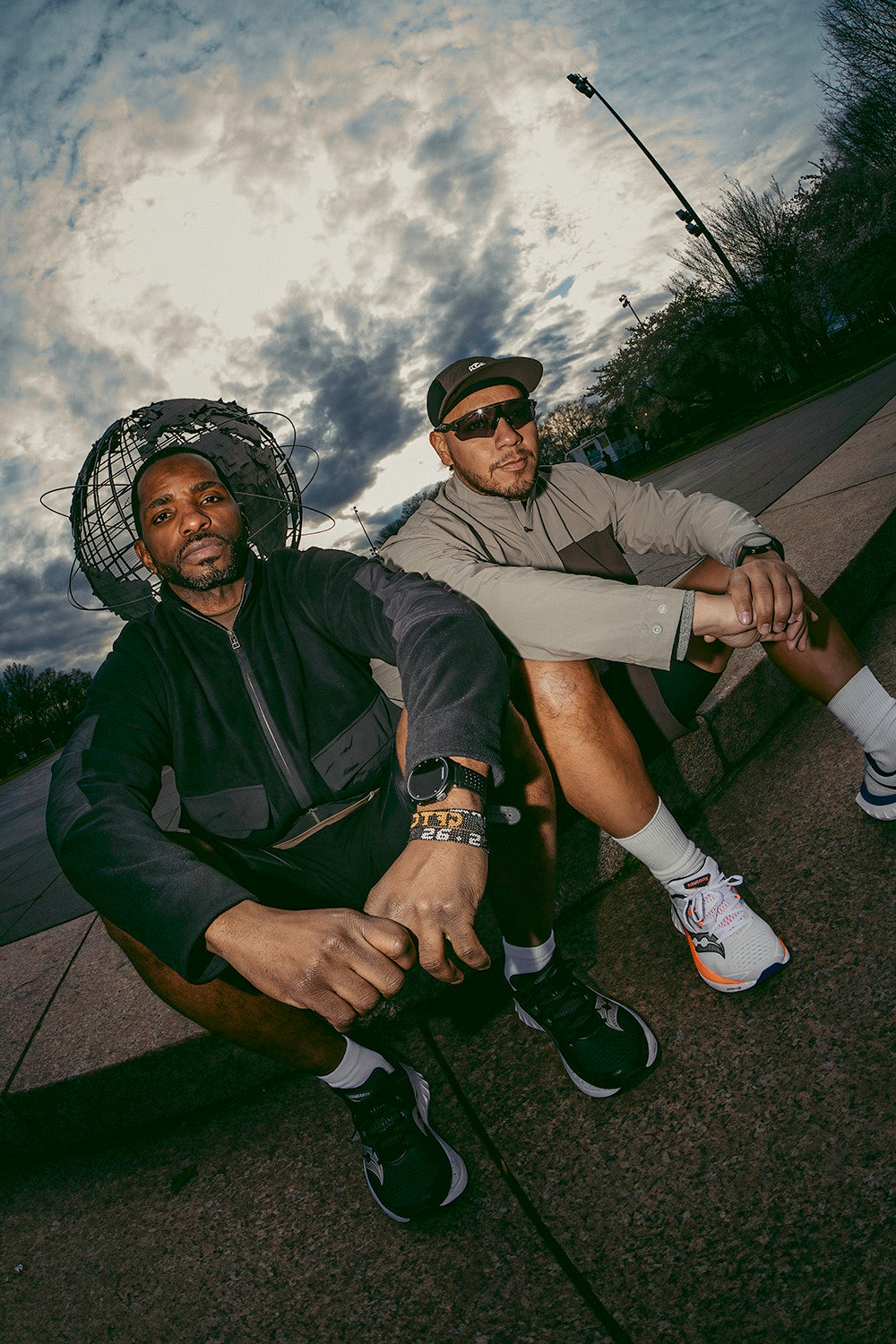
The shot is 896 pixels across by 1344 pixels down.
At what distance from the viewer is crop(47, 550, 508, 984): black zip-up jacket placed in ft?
4.47

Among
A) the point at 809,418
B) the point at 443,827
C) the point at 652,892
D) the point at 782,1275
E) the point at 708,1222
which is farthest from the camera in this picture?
the point at 809,418

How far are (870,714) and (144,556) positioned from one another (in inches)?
92.3

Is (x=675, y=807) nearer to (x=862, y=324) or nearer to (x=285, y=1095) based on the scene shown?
(x=285, y=1095)

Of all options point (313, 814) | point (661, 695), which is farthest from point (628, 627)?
point (313, 814)

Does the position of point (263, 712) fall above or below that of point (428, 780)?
above

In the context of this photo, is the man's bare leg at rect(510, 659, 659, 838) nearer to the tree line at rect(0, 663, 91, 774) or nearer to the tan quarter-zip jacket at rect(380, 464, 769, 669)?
the tan quarter-zip jacket at rect(380, 464, 769, 669)

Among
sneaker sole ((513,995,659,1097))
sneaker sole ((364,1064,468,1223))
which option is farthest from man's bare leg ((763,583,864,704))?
sneaker sole ((364,1064,468,1223))

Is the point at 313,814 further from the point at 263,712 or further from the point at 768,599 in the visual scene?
the point at 768,599

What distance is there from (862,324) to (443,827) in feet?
188

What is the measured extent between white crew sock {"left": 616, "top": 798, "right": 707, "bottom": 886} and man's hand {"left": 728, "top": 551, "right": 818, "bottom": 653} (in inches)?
20.6

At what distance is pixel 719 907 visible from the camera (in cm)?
155

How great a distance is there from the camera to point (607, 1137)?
1.29m

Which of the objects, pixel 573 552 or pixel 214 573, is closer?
pixel 214 573

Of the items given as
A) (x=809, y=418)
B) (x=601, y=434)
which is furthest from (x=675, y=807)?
(x=601, y=434)
